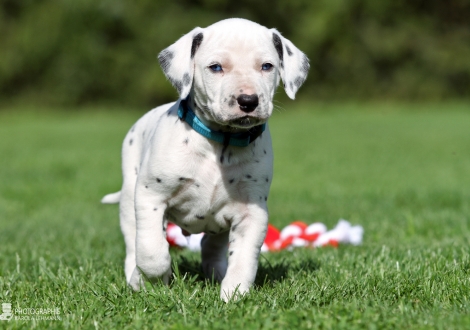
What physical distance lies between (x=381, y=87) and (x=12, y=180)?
2415 cm

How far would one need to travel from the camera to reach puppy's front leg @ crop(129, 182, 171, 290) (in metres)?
3.61

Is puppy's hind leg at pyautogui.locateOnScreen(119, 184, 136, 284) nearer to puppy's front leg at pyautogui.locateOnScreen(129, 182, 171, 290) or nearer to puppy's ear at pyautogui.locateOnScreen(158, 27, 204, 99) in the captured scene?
puppy's front leg at pyautogui.locateOnScreen(129, 182, 171, 290)

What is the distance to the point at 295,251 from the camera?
16.7ft

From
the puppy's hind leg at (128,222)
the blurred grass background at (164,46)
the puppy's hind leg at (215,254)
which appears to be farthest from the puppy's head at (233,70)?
the blurred grass background at (164,46)

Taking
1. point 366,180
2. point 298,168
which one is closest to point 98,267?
point 366,180

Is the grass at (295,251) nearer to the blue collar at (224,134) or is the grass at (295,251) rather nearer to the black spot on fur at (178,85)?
the blue collar at (224,134)

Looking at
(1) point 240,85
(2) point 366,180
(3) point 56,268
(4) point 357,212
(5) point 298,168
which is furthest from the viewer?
(5) point 298,168

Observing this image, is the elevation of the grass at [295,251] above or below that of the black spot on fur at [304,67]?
below

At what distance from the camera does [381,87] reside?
1252 inches

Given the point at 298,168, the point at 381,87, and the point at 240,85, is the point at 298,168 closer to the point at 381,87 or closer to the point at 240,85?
the point at 240,85

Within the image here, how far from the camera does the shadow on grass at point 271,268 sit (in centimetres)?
400

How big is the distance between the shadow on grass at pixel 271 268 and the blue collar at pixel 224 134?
2.57 ft

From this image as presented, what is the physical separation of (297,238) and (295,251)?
502mm

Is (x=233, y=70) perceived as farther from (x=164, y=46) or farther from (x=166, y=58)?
(x=164, y=46)
